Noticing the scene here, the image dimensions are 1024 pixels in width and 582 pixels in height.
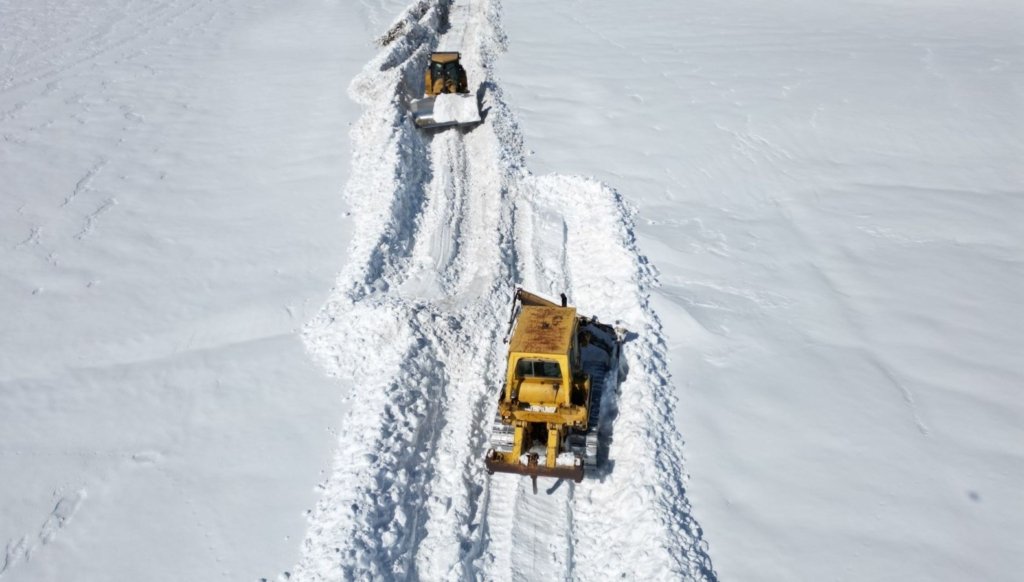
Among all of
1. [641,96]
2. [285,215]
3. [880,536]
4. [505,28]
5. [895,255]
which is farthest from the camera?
[505,28]

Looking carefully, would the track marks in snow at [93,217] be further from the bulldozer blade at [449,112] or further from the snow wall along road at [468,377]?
the bulldozer blade at [449,112]

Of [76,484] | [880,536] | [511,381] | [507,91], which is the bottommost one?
[76,484]

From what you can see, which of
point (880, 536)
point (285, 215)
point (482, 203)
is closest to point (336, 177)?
point (285, 215)

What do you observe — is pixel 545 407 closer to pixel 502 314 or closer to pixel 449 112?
pixel 502 314

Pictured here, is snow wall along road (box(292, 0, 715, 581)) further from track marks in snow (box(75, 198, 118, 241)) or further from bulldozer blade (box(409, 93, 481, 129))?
track marks in snow (box(75, 198, 118, 241))

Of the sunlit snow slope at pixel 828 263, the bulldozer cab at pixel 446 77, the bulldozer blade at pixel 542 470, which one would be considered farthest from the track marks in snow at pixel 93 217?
the bulldozer blade at pixel 542 470

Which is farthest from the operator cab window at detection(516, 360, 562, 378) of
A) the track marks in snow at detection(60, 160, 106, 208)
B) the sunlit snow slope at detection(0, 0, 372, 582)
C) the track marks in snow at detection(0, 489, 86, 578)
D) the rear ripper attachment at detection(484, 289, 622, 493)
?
the track marks in snow at detection(60, 160, 106, 208)

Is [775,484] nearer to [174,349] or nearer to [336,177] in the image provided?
[174,349]
